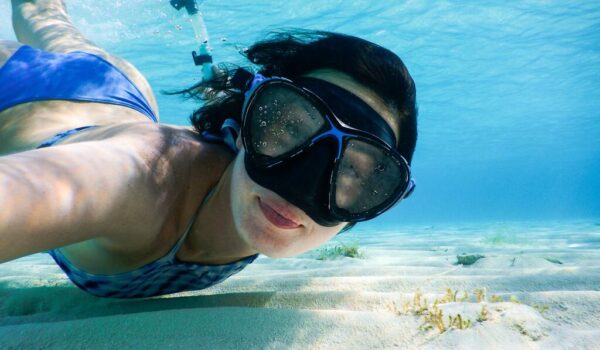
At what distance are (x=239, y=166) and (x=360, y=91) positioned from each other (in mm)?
959

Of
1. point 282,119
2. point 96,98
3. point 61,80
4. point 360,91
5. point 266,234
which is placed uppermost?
point 360,91

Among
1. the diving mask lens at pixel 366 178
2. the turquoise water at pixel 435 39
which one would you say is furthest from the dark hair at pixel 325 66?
the turquoise water at pixel 435 39

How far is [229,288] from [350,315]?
1704mm

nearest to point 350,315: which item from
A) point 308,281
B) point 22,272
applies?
point 308,281

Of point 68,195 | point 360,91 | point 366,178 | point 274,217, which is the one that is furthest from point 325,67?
point 68,195

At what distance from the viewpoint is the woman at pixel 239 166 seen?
1.82 m

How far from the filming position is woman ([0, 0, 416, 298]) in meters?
1.82

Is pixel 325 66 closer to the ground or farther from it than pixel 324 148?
farther from it

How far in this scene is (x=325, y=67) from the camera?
8.64 ft

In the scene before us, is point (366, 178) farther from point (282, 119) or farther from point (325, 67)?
point (325, 67)

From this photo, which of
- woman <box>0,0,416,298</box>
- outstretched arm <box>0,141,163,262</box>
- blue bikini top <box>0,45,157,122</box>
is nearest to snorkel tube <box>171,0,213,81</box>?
blue bikini top <box>0,45,157,122</box>

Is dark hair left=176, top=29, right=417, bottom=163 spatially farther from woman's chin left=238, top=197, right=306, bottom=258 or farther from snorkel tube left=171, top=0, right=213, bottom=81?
woman's chin left=238, top=197, right=306, bottom=258

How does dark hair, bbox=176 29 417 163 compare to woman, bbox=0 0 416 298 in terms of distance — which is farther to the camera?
dark hair, bbox=176 29 417 163

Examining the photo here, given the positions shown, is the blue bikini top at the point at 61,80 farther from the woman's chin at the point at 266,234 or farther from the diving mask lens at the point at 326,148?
the woman's chin at the point at 266,234
